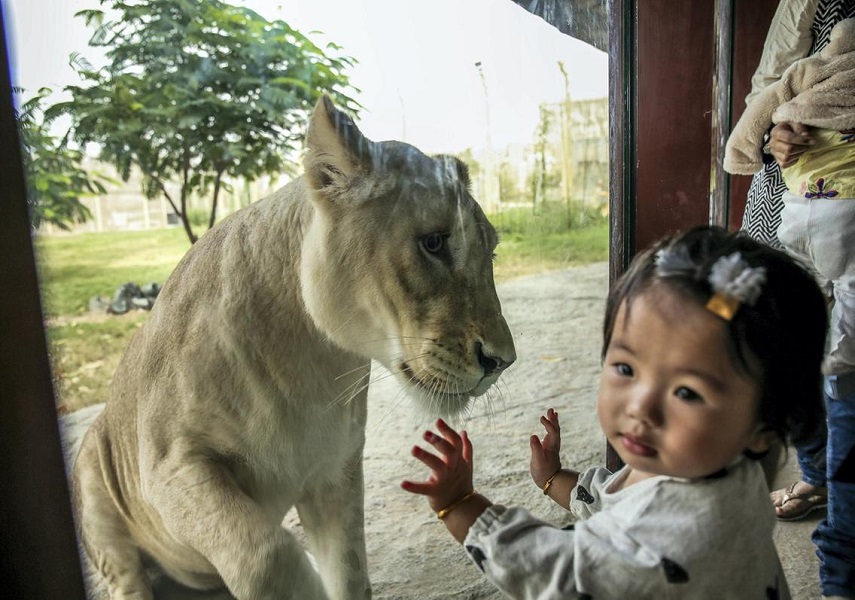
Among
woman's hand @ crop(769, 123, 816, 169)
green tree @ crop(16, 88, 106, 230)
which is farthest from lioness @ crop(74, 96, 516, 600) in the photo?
woman's hand @ crop(769, 123, 816, 169)

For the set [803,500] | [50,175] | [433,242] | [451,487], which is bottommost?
[803,500]

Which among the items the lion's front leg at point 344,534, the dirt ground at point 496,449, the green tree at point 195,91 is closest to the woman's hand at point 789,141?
the dirt ground at point 496,449

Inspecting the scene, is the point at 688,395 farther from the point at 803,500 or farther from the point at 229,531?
the point at 803,500

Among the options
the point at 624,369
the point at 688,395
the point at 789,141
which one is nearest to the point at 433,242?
the point at 624,369

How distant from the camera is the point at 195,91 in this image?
117 cm

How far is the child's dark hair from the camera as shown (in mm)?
977

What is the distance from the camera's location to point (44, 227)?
1.12 m

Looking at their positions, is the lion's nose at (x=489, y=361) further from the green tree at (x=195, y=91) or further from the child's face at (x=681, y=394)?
the green tree at (x=195, y=91)

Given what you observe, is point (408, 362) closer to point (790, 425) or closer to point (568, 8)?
point (790, 425)

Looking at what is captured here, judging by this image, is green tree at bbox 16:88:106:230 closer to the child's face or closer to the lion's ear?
the lion's ear

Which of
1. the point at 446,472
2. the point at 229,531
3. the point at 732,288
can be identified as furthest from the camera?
the point at 229,531

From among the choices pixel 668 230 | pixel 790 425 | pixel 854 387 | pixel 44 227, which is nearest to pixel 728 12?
pixel 668 230

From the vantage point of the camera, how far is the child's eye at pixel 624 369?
1030mm

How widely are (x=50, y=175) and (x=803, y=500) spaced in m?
2.07
